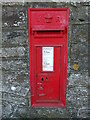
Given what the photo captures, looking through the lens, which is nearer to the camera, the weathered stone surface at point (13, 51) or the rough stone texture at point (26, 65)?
the rough stone texture at point (26, 65)

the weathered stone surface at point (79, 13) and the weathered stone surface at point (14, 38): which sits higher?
the weathered stone surface at point (79, 13)

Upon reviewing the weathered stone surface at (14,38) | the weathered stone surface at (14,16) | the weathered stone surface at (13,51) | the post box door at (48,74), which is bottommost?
the post box door at (48,74)

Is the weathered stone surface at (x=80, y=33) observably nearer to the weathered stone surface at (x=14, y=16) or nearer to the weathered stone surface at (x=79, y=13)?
the weathered stone surface at (x=79, y=13)

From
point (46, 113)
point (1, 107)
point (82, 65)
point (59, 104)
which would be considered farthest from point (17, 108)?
point (82, 65)

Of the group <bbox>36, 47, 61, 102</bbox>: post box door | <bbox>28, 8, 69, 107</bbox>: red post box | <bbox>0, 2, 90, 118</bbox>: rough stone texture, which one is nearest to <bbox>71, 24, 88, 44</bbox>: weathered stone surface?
<bbox>0, 2, 90, 118</bbox>: rough stone texture

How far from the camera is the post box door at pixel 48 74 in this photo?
89.8 inches

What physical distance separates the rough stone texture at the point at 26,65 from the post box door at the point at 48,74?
0.17m

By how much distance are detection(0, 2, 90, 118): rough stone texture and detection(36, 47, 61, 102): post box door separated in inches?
6.8

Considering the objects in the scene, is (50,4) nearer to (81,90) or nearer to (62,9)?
(62,9)

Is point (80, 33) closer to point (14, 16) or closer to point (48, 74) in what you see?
point (48, 74)

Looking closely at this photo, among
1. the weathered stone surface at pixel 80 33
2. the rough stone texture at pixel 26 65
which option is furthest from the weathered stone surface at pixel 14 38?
the weathered stone surface at pixel 80 33

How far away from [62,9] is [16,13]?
0.64 m

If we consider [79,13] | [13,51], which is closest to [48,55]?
[13,51]

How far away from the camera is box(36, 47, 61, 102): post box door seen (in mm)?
2281
